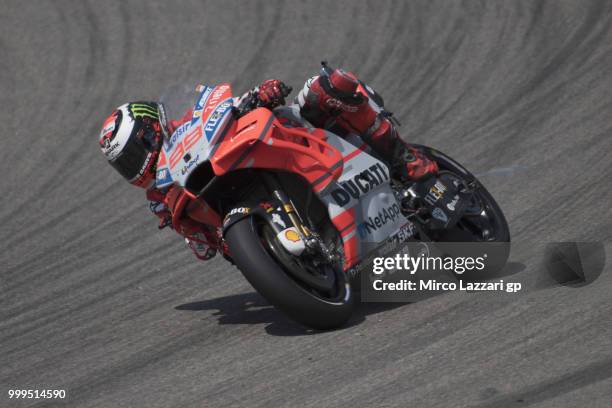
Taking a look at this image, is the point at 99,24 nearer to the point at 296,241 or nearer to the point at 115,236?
the point at 115,236

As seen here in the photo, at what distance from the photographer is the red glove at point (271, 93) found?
6523 mm

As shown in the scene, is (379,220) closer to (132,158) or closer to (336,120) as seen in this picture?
(336,120)

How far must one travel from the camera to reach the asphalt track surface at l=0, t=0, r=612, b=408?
5.54 m

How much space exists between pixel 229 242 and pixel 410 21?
8.12m

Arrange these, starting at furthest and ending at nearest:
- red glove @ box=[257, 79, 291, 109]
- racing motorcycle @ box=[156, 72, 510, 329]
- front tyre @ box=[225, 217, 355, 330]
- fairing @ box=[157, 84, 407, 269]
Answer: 1. red glove @ box=[257, 79, 291, 109]
2. fairing @ box=[157, 84, 407, 269]
3. racing motorcycle @ box=[156, 72, 510, 329]
4. front tyre @ box=[225, 217, 355, 330]

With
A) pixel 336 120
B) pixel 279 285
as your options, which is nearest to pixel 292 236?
pixel 279 285

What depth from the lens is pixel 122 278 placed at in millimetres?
8836

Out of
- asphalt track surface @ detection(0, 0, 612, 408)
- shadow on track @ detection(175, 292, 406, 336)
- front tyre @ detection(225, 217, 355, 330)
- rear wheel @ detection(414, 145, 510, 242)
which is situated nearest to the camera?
asphalt track surface @ detection(0, 0, 612, 408)

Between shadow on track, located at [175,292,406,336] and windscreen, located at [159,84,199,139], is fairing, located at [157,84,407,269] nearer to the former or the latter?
windscreen, located at [159,84,199,139]

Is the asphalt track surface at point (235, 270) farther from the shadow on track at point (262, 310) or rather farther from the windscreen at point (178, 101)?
the windscreen at point (178, 101)

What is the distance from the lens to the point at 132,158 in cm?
681

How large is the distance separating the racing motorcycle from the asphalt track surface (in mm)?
368

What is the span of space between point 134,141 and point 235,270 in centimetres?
207

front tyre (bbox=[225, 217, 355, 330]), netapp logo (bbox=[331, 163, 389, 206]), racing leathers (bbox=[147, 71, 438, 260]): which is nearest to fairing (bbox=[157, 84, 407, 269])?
netapp logo (bbox=[331, 163, 389, 206])
